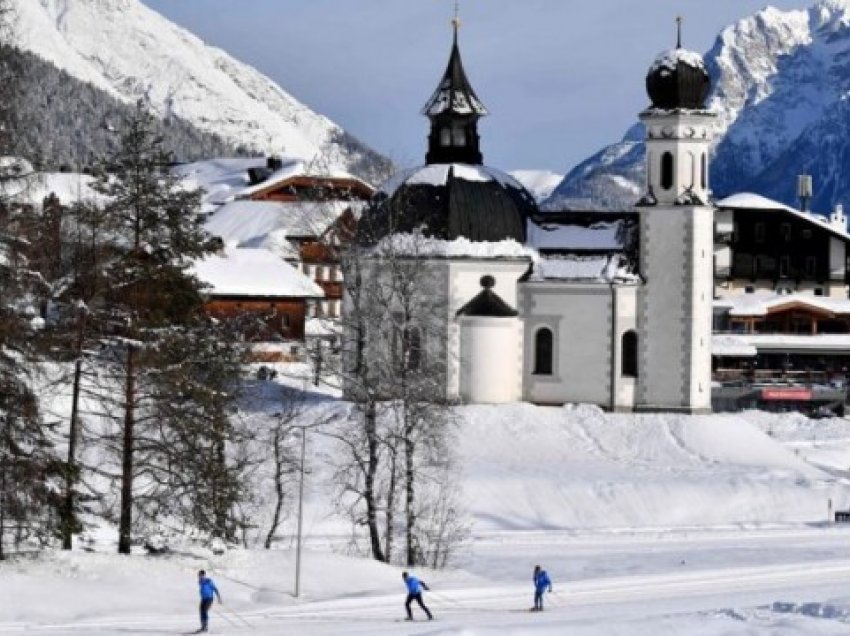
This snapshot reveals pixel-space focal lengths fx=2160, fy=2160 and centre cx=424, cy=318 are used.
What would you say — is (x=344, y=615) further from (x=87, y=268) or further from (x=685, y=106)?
(x=685, y=106)

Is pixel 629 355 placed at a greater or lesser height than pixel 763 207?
lesser

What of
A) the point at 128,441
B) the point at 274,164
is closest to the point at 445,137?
the point at 128,441

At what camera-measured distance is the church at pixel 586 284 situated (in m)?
74.9

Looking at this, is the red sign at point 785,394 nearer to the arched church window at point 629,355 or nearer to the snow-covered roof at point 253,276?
the snow-covered roof at point 253,276

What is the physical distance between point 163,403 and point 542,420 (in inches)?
1133

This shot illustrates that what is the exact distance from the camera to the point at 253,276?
10062 centimetres

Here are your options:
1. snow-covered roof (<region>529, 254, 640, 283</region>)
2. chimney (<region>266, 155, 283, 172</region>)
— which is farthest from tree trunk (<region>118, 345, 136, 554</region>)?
chimney (<region>266, 155, 283, 172</region>)

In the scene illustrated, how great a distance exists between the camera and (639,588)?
49.5 metres

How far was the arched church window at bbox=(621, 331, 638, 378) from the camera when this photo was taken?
248 ft

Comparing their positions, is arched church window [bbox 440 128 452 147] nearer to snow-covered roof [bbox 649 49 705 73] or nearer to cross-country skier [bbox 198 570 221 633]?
snow-covered roof [bbox 649 49 705 73]

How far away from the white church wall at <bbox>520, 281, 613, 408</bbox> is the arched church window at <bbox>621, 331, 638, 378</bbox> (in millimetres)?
532

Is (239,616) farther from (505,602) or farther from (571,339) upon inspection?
(571,339)

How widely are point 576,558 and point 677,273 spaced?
2096cm

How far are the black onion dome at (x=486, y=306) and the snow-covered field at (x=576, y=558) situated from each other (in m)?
3.48
